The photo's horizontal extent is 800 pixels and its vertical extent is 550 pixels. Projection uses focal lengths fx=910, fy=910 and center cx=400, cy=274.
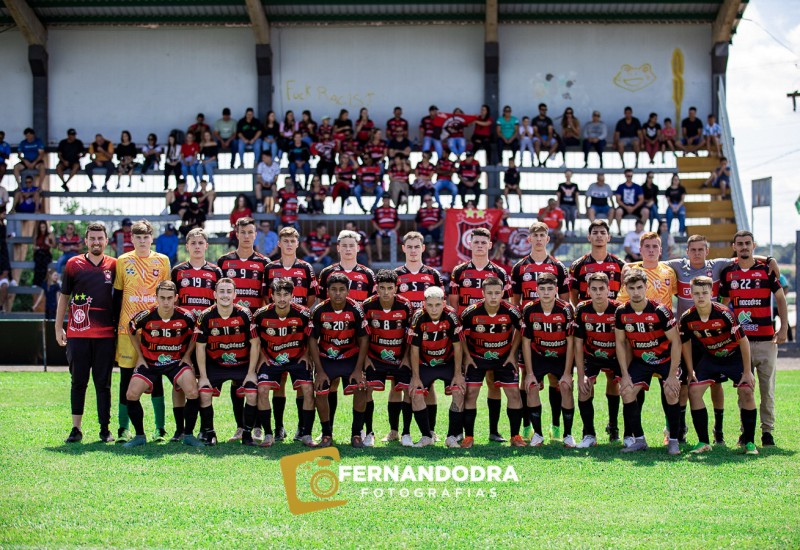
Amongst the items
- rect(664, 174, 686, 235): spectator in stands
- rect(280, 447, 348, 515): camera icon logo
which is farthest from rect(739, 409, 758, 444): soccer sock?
rect(664, 174, 686, 235): spectator in stands

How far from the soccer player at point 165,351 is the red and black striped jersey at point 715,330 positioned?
186 inches

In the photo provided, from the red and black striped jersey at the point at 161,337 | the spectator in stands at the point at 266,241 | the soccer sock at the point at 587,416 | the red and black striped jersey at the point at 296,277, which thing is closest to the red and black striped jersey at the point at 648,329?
the soccer sock at the point at 587,416

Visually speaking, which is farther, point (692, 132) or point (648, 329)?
point (692, 132)

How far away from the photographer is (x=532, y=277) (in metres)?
9.64

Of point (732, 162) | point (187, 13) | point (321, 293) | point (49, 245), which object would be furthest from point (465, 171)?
point (321, 293)

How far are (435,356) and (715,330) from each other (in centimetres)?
265

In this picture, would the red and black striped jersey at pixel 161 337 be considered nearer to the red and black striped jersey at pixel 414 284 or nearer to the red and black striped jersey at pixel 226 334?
the red and black striped jersey at pixel 226 334

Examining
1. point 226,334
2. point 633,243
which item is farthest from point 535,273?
point 633,243

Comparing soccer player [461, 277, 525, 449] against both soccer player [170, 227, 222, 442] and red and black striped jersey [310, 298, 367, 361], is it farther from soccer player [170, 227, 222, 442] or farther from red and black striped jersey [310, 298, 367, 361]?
soccer player [170, 227, 222, 442]

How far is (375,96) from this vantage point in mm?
23734

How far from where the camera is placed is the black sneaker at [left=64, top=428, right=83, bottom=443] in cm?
870

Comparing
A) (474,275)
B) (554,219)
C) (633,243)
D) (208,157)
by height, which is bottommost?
(474,275)

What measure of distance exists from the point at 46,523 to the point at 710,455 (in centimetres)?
550

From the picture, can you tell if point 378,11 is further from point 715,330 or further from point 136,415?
point 136,415
